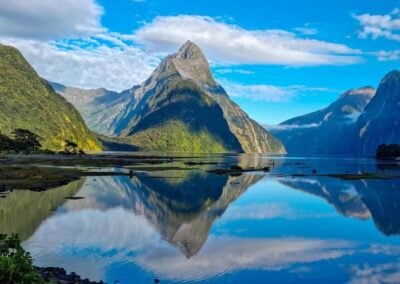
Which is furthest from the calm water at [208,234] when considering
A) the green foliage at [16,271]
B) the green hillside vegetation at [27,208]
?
the green foliage at [16,271]

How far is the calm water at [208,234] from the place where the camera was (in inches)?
1179

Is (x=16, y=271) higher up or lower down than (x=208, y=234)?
higher up

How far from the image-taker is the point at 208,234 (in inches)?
1714

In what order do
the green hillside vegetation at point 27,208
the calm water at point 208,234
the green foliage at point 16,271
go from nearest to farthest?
1. the green foliage at point 16,271
2. the calm water at point 208,234
3. the green hillside vegetation at point 27,208

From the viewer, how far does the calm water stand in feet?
98.3

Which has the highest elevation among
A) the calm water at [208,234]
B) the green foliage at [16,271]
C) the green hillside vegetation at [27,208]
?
the green foliage at [16,271]

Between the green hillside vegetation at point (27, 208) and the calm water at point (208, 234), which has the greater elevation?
the calm water at point (208, 234)

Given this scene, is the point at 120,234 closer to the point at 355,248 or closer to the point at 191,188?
the point at 355,248

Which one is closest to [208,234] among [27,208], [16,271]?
[27,208]

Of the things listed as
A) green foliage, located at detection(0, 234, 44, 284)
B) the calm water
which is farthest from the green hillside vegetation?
green foliage, located at detection(0, 234, 44, 284)

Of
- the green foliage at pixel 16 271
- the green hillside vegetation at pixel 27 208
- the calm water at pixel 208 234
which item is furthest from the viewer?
the green hillside vegetation at pixel 27 208

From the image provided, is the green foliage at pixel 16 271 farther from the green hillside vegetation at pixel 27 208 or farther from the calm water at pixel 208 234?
the green hillside vegetation at pixel 27 208

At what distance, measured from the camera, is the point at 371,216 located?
57.6 metres

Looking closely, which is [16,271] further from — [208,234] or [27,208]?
[27,208]
